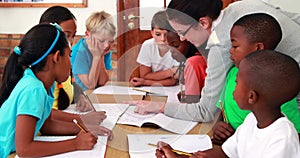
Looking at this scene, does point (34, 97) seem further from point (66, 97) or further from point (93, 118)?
point (66, 97)

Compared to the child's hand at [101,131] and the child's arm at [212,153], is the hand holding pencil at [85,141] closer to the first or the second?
the child's hand at [101,131]

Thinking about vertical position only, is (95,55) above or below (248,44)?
below

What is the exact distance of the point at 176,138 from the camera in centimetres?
129

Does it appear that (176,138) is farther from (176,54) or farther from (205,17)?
(205,17)

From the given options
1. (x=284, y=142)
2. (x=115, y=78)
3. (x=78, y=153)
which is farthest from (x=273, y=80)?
(x=115, y=78)

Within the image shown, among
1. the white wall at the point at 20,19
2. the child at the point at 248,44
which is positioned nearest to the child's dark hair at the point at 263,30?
the child at the point at 248,44

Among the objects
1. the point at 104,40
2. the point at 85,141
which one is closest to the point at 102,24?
the point at 104,40

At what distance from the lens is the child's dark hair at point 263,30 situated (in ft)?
4.06

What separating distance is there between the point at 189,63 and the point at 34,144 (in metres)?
0.61

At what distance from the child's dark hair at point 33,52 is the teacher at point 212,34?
1.36 ft

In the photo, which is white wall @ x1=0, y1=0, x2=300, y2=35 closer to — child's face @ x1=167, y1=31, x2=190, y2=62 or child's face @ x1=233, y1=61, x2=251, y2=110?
child's face @ x1=167, y1=31, x2=190, y2=62

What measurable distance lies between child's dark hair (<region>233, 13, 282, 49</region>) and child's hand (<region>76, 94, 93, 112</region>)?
0.69m

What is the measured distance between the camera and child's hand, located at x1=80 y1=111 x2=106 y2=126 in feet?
4.60

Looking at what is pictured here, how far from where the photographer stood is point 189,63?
142 centimetres
